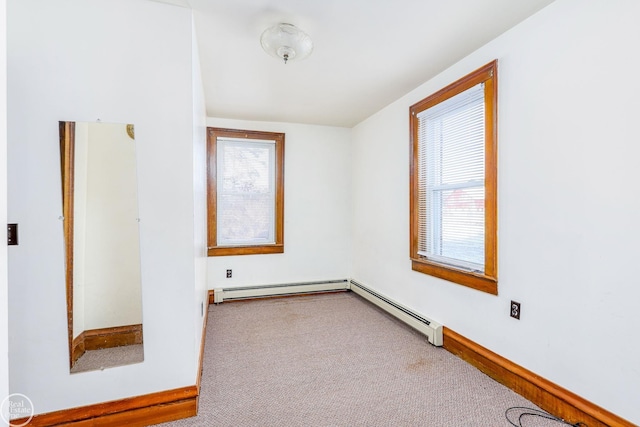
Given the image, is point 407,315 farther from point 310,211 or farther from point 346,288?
point 310,211

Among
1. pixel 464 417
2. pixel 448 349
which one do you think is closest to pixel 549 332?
pixel 464 417

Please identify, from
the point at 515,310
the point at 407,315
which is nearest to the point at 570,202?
the point at 515,310

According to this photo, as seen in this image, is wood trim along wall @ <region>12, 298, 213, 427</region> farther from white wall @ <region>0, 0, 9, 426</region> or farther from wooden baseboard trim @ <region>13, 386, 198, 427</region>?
white wall @ <region>0, 0, 9, 426</region>

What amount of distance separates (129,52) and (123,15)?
0.62ft

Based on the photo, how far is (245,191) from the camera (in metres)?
3.94

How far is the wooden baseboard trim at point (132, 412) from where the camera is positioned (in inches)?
59.1

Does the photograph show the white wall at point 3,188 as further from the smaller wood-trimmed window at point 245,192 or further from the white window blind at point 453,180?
the smaller wood-trimmed window at point 245,192

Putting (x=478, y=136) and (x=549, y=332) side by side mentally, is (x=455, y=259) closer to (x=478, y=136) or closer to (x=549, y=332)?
(x=549, y=332)

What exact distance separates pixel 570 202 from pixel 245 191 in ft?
10.7

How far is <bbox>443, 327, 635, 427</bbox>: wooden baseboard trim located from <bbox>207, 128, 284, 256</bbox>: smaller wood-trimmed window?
8.16 ft

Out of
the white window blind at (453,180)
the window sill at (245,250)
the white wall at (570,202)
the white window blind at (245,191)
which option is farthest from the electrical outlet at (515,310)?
the white window blind at (245,191)

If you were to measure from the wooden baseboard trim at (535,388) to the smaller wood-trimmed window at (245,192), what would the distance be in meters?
2.49

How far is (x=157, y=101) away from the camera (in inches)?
64.8
